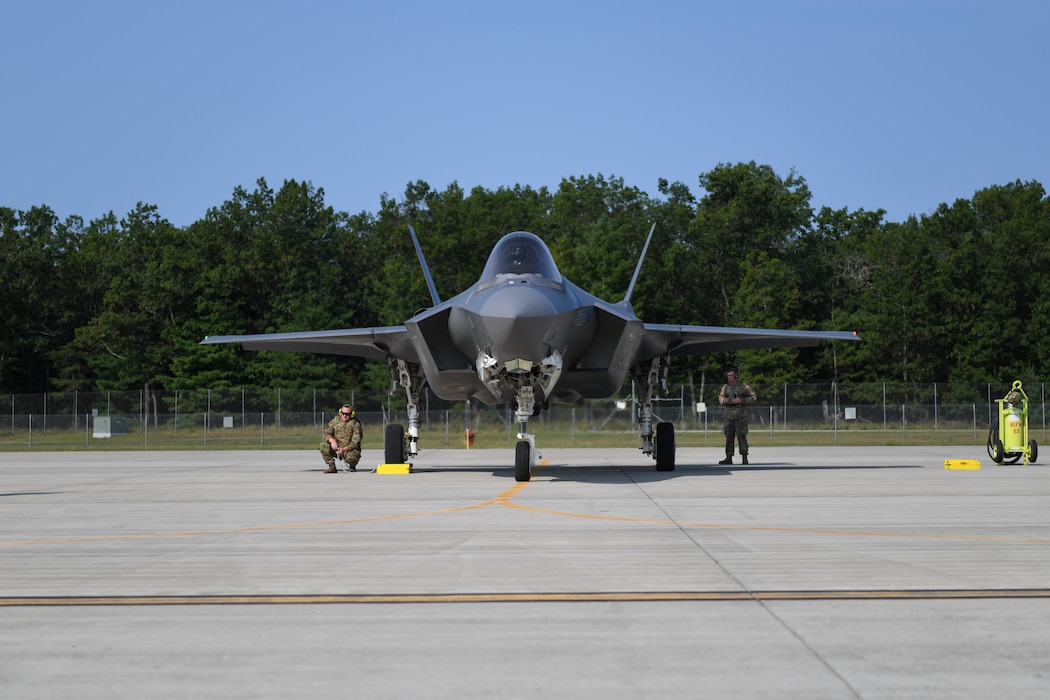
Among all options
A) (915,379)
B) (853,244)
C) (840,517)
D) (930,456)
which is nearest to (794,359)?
(915,379)

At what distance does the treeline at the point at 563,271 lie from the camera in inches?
2351

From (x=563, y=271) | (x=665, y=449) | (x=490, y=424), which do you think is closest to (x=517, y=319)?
(x=665, y=449)

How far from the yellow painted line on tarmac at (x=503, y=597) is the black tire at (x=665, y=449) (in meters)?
12.2

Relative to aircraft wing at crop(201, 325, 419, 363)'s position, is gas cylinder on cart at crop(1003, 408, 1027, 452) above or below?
below

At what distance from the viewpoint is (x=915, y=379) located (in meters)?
60.1

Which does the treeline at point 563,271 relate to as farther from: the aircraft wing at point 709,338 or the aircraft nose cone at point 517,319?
the aircraft nose cone at point 517,319

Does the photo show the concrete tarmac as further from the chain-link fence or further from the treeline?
the treeline

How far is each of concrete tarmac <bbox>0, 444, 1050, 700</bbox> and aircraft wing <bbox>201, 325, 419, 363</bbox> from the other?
236 inches

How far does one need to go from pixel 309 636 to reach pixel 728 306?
2477 inches

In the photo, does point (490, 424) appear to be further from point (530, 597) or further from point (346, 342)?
point (530, 597)

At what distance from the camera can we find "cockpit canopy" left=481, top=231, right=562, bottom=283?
16.2 m

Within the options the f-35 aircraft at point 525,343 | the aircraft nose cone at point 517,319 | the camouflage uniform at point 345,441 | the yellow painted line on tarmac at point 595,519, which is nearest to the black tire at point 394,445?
the f-35 aircraft at point 525,343

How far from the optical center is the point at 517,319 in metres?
14.4

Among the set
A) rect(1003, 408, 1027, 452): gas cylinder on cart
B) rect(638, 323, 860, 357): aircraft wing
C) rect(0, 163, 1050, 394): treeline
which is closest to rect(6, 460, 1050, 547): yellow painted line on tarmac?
rect(638, 323, 860, 357): aircraft wing
